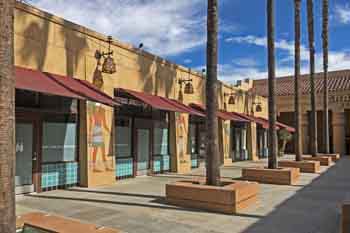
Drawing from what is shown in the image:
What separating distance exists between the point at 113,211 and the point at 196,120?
12.4 m

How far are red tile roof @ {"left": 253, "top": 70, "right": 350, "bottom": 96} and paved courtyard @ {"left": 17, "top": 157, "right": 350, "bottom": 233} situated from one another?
2790cm

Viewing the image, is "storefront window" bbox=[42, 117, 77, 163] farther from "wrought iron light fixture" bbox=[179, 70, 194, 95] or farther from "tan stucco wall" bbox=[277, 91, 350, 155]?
"tan stucco wall" bbox=[277, 91, 350, 155]

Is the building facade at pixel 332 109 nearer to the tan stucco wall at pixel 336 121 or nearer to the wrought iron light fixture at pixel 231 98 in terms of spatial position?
the tan stucco wall at pixel 336 121

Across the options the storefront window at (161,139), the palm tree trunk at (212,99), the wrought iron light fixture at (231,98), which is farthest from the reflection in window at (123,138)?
the wrought iron light fixture at (231,98)

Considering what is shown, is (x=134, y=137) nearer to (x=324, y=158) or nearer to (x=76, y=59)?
(x=76, y=59)

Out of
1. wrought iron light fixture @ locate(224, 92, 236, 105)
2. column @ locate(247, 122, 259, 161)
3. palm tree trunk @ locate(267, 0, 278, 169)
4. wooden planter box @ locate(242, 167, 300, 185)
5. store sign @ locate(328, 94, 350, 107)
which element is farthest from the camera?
store sign @ locate(328, 94, 350, 107)

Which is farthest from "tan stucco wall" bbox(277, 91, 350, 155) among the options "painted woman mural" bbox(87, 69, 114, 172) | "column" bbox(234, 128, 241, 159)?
"painted woman mural" bbox(87, 69, 114, 172)

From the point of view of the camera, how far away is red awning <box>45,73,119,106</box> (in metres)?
10.5

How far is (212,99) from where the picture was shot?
31.8 ft

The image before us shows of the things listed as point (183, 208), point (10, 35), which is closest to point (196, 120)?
point (183, 208)

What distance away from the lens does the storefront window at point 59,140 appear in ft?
37.3

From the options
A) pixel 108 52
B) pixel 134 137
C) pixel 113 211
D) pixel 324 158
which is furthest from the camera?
pixel 324 158

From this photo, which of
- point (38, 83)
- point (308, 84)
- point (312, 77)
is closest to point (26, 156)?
point (38, 83)

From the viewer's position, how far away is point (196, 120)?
20.4 m
